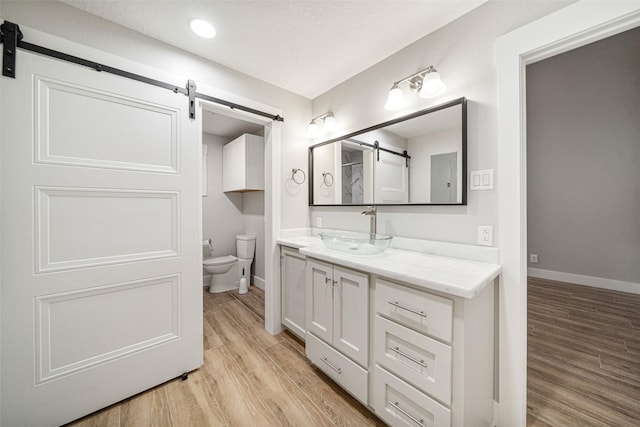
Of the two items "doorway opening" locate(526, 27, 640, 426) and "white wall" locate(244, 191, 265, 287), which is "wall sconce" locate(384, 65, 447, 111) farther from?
"white wall" locate(244, 191, 265, 287)

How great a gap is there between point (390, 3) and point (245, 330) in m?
2.83

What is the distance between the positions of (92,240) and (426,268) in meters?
1.94

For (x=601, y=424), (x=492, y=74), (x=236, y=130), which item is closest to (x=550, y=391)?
(x=601, y=424)

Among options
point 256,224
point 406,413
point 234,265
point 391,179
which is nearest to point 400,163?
point 391,179

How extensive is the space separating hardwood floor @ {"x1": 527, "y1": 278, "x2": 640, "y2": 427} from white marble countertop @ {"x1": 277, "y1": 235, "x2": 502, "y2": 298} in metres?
0.94

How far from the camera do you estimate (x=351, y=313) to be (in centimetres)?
141

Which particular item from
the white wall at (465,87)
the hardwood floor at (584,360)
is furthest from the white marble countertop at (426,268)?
the hardwood floor at (584,360)

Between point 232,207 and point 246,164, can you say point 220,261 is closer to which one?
point 232,207

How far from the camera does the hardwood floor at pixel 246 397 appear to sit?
131 cm

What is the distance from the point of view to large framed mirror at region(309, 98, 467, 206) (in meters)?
1.44

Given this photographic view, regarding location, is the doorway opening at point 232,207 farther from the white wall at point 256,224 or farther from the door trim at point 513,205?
the door trim at point 513,205

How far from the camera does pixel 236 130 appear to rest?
3.48 metres

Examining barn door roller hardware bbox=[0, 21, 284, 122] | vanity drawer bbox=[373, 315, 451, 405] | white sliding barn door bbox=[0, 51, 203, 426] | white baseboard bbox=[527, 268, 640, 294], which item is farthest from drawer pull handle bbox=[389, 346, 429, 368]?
white baseboard bbox=[527, 268, 640, 294]

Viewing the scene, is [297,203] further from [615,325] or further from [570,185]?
[570,185]
